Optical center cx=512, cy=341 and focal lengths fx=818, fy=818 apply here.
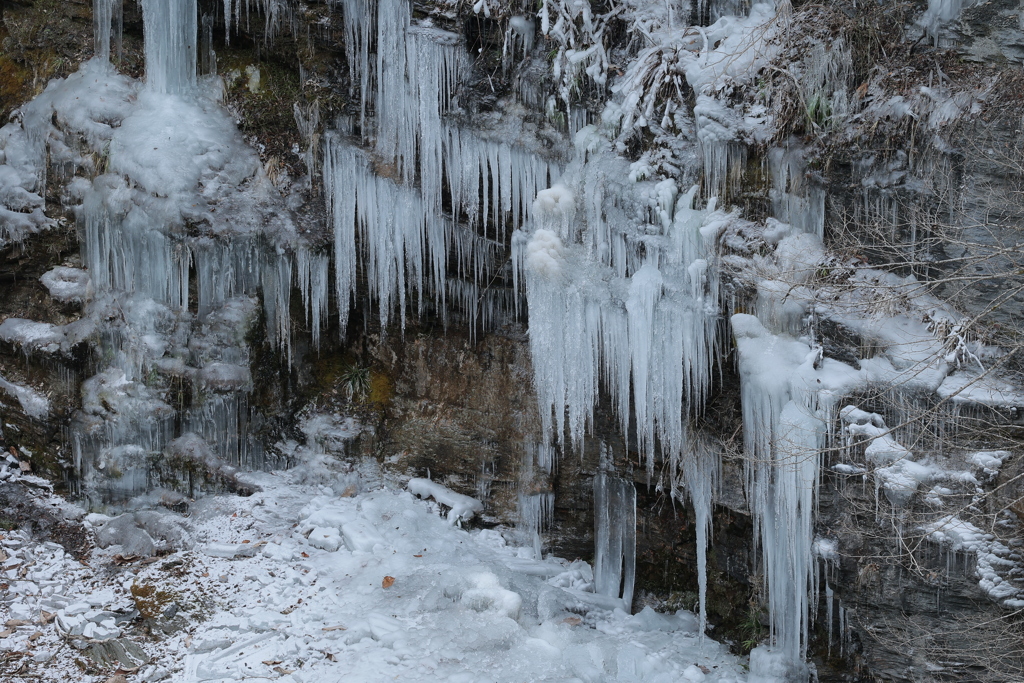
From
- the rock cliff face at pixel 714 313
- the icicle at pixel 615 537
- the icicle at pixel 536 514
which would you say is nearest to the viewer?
the rock cliff face at pixel 714 313

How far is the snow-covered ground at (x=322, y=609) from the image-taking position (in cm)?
569

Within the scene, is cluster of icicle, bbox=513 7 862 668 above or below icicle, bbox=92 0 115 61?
below

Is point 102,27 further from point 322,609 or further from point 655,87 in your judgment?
point 322,609

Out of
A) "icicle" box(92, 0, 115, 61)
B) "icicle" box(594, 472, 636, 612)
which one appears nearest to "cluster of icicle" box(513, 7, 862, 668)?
"icicle" box(594, 472, 636, 612)

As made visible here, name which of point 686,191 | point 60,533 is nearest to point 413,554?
point 60,533

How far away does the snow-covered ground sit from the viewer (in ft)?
18.7

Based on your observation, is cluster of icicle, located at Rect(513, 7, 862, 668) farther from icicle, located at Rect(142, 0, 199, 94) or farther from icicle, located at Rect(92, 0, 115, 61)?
icicle, located at Rect(92, 0, 115, 61)

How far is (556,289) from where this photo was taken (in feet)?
20.5

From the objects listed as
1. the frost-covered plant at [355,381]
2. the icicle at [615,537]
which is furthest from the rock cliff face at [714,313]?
the icicle at [615,537]

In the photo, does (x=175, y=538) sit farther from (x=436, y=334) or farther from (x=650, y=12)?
(x=650, y=12)

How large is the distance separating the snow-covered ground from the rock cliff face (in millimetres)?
465

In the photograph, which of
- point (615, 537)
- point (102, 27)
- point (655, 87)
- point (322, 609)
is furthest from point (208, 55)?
point (615, 537)

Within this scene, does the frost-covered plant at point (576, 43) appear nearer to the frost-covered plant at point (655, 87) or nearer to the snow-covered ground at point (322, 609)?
the frost-covered plant at point (655, 87)

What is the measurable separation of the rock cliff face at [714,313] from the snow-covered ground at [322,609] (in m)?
0.47
